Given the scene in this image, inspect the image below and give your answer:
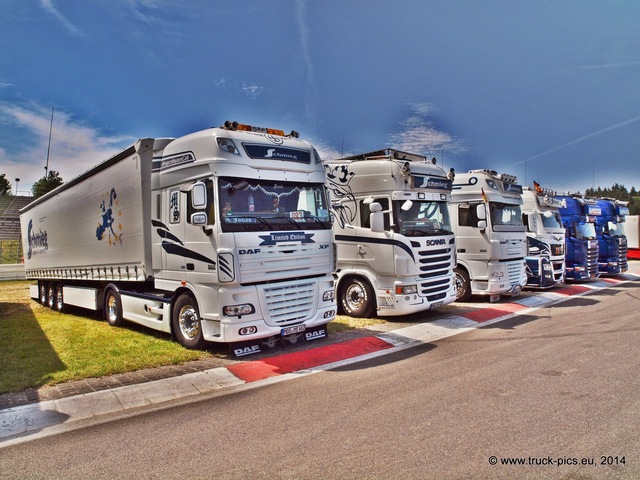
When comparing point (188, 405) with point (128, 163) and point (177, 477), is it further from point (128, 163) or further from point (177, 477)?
point (128, 163)

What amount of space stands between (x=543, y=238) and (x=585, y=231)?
4.53 metres

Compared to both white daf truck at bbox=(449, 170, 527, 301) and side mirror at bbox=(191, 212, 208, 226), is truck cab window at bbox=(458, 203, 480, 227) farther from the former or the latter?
side mirror at bbox=(191, 212, 208, 226)

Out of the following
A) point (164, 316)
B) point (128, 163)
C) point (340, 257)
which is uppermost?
point (128, 163)

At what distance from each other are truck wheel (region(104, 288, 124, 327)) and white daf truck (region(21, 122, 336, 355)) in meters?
0.34

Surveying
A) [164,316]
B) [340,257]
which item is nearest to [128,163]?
[164,316]

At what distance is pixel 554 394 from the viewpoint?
18.3 feet

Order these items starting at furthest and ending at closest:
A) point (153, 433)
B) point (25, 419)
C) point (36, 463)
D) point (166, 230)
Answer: point (166, 230) < point (25, 419) < point (153, 433) < point (36, 463)

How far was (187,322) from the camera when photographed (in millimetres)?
8484

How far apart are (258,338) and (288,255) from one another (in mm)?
1427

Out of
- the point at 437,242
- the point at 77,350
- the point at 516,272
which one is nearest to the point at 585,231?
the point at 516,272

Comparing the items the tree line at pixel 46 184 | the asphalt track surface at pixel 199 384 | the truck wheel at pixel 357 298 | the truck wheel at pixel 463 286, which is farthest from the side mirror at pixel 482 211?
the tree line at pixel 46 184

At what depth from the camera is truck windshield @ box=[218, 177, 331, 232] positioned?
7641mm

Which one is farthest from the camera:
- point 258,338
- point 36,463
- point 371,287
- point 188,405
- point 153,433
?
point 371,287

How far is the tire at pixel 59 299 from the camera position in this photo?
48.5 ft
